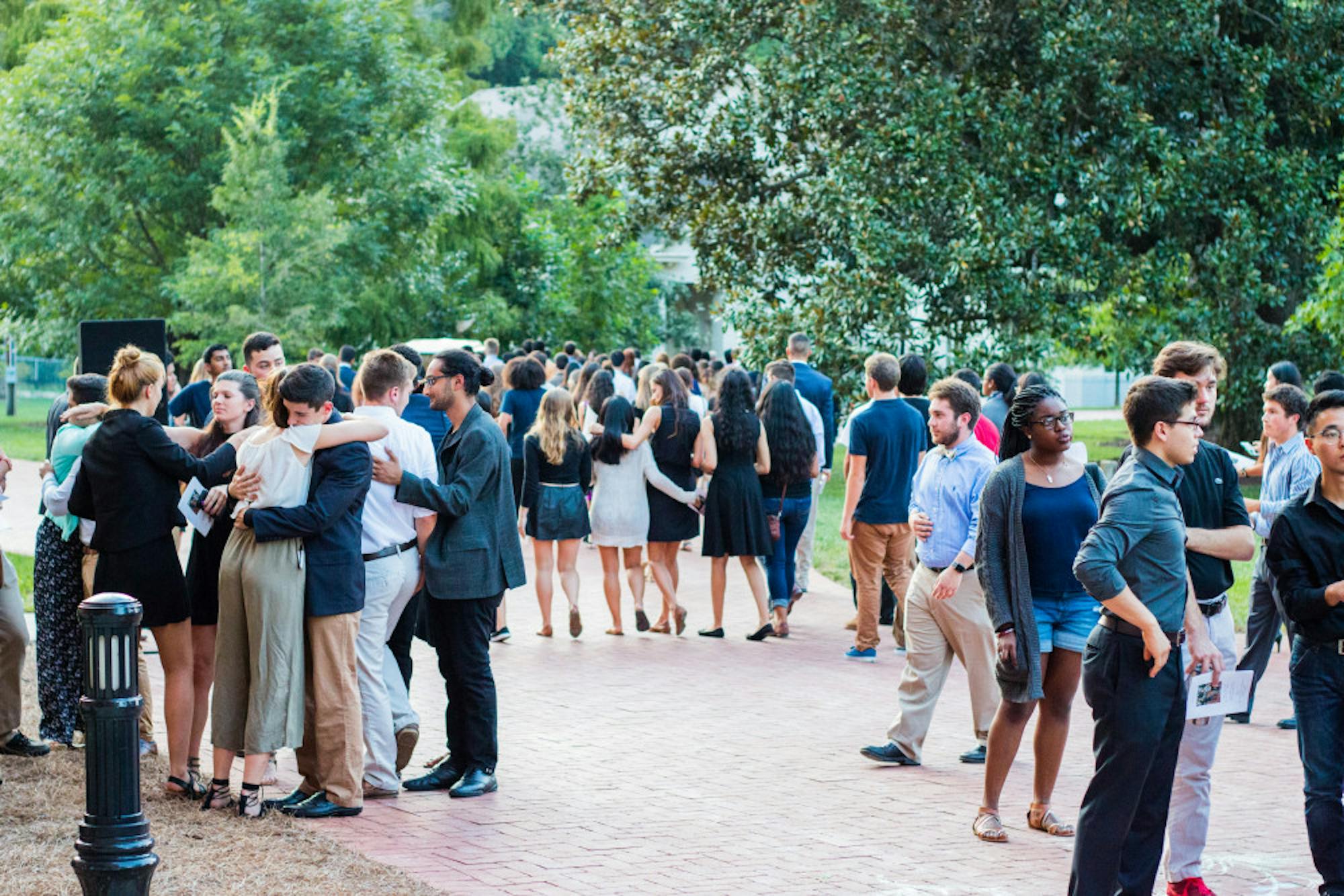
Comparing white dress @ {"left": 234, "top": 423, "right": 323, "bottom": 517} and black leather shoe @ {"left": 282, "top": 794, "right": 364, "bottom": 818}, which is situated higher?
white dress @ {"left": 234, "top": 423, "right": 323, "bottom": 517}

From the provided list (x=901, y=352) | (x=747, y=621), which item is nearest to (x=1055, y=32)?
(x=901, y=352)

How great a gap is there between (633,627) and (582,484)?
4.94ft

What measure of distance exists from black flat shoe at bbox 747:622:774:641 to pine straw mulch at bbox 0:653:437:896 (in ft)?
17.3

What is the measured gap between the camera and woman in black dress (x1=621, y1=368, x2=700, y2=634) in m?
12.2

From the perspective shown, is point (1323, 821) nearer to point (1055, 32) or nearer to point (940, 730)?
point (940, 730)

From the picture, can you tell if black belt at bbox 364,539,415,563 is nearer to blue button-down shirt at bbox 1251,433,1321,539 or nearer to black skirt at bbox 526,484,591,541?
black skirt at bbox 526,484,591,541

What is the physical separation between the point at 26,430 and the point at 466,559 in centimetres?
3164

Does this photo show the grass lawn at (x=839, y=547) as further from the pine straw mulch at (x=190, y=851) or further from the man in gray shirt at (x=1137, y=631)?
the pine straw mulch at (x=190, y=851)

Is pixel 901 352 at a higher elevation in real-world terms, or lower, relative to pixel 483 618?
higher

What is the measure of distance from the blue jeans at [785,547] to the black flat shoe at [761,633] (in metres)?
0.22

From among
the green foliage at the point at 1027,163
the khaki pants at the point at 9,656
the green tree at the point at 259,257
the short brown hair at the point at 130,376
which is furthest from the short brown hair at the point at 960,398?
the green tree at the point at 259,257

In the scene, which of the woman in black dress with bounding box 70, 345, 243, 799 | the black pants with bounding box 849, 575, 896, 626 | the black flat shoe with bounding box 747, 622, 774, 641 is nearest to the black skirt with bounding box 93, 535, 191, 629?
the woman in black dress with bounding box 70, 345, 243, 799

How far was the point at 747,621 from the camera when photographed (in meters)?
13.0

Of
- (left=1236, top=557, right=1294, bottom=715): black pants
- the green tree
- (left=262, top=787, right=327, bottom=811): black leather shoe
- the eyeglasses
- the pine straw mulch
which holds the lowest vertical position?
the pine straw mulch
